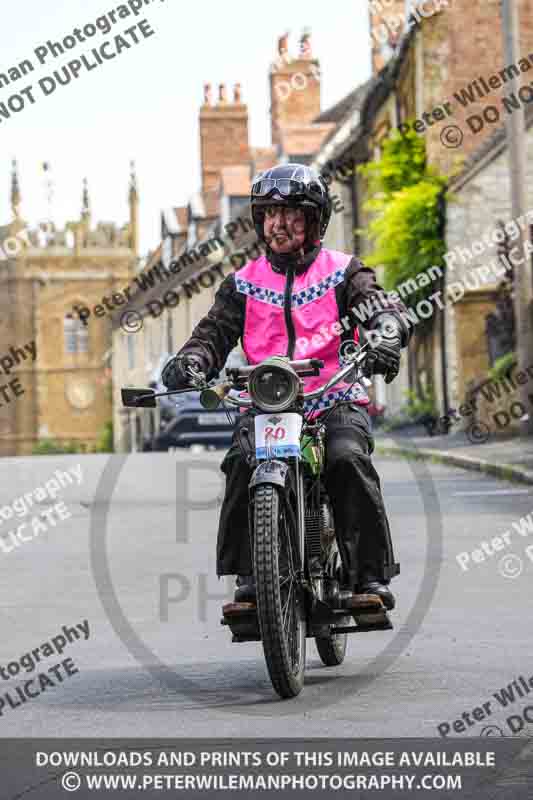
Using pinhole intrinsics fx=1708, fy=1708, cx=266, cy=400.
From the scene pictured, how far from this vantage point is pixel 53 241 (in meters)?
112

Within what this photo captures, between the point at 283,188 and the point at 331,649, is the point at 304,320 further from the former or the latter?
the point at 331,649

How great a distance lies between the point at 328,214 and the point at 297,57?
51.8m

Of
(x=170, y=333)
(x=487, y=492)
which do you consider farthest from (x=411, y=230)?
(x=170, y=333)

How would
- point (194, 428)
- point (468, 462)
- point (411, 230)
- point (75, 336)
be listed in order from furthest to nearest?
point (75, 336) → point (411, 230) → point (194, 428) → point (468, 462)

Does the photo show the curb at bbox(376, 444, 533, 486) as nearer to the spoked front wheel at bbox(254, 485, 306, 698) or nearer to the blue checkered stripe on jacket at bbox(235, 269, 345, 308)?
the blue checkered stripe on jacket at bbox(235, 269, 345, 308)

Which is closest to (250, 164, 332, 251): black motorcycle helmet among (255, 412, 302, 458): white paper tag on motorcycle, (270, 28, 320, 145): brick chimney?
(255, 412, 302, 458): white paper tag on motorcycle

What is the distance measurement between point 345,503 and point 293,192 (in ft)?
3.78

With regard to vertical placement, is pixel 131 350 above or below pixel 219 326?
above

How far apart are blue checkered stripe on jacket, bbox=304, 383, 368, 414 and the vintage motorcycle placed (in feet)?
0.15

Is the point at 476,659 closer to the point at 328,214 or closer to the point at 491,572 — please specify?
the point at 328,214

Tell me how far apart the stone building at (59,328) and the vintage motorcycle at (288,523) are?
95022mm

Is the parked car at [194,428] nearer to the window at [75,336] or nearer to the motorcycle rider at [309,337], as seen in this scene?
the motorcycle rider at [309,337]

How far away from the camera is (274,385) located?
5871 millimetres

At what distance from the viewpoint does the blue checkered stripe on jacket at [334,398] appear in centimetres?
629
